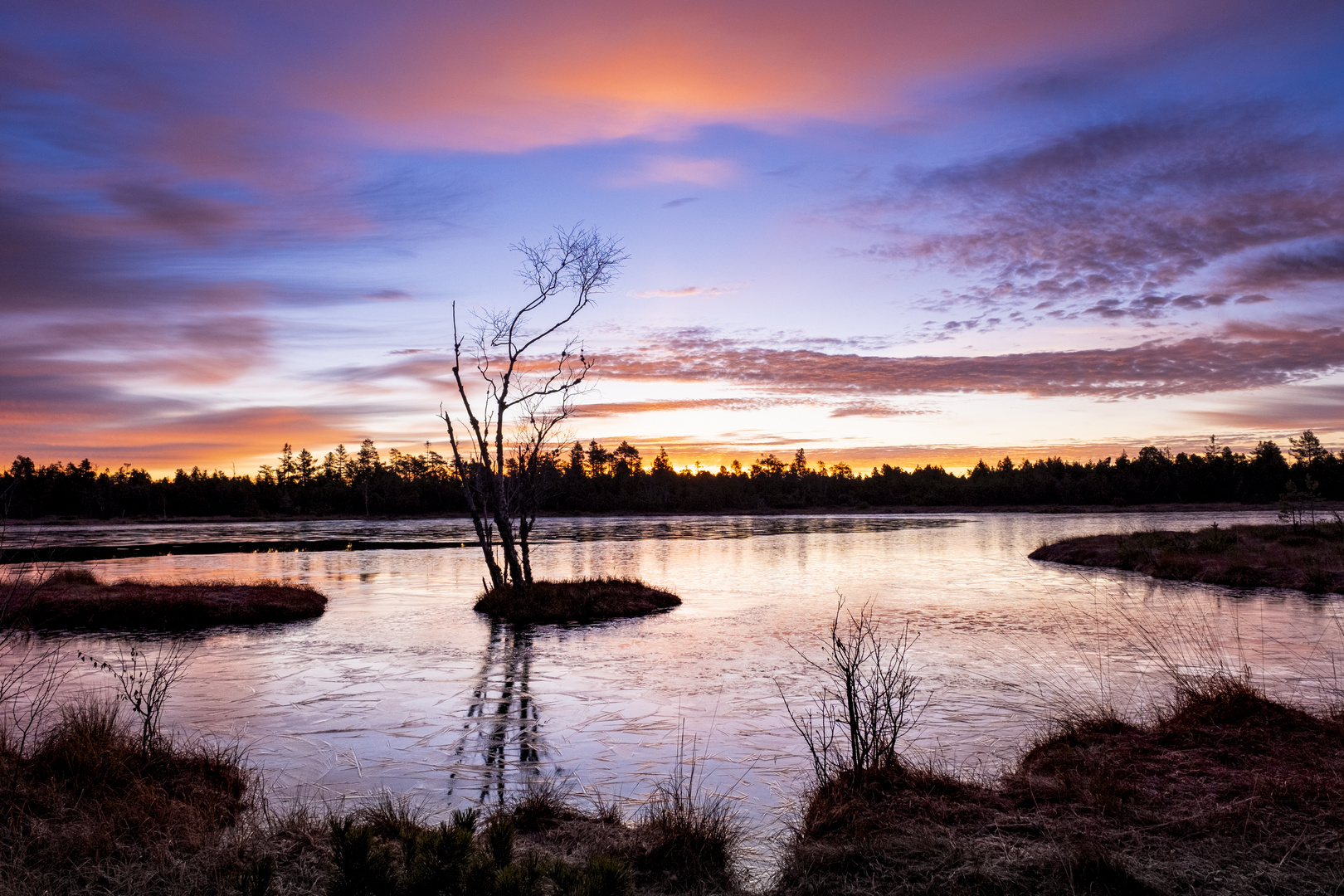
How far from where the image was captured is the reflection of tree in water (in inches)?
387

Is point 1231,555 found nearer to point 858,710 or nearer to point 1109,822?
point 858,710

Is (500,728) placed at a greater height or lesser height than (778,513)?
greater

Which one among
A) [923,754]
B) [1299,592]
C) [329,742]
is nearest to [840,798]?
[923,754]

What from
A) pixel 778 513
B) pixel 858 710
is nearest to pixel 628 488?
pixel 778 513

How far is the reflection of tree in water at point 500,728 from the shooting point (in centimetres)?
983

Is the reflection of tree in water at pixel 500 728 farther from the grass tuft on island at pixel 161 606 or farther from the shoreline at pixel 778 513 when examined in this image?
the shoreline at pixel 778 513

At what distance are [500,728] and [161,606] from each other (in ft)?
58.6

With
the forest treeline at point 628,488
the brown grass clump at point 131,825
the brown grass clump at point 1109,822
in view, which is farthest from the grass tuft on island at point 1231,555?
the forest treeline at point 628,488

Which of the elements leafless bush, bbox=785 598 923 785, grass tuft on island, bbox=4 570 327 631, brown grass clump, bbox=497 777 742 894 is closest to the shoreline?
grass tuft on island, bbox=4 570 327 631

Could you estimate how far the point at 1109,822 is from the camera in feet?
21.6

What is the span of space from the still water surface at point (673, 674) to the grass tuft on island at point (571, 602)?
41.2 inches

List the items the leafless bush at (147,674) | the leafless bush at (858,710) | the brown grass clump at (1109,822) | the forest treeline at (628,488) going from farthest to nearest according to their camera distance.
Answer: the forest treeline at (628,488) < the leafless bush at (147,674) < the leafless bush at (858,710) < the brown grass clump at (1109,822)

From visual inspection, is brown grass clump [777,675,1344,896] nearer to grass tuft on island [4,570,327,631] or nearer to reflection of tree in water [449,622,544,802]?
reflection of tree in water [449,622,544,802]

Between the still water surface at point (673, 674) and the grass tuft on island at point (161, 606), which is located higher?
the grass tuft on island at point (161, 606)
